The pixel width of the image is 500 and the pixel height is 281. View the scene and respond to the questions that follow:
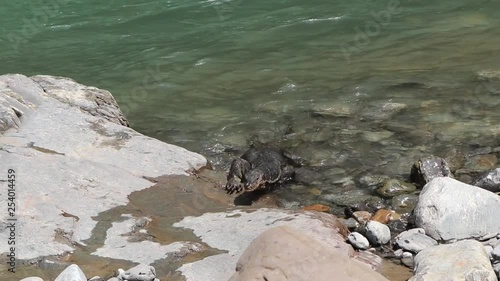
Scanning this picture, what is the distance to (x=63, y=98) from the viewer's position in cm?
1084

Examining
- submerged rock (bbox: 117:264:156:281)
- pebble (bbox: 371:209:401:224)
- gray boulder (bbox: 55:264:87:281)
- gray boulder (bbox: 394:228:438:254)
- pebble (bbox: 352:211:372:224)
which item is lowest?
pebble (bbox: 371:209:401:224)

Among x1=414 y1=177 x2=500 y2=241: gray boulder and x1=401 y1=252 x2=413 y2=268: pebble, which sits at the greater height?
x1=414 y1=177 x2=500 y2=241: gray boulder

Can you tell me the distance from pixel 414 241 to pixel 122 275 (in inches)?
106

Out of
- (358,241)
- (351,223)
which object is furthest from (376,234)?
(351,223)

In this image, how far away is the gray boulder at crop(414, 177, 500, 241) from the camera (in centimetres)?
698

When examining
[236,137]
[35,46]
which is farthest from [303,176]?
[35,46]

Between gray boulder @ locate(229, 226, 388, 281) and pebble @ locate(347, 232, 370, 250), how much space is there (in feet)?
4.11

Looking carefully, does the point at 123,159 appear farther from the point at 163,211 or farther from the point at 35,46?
the point at 35,46

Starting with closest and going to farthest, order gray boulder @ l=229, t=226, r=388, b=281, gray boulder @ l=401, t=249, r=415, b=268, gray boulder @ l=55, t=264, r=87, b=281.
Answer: gray boulder @ l=229, t=226, r=388, b=281 → gray boulder @ l=55, t=264, r=87, b=281 → gray boulder @ l=401, t=249, r=415, b=268

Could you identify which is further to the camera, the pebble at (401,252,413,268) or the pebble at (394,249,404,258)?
the pebble at (394,249,404,258)

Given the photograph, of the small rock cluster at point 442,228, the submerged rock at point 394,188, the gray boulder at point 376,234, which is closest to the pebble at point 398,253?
the small rock cluster at point 442,228

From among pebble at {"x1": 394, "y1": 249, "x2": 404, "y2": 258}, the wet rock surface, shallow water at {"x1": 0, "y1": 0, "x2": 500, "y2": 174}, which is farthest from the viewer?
shallow water at {"x1": 0, "y1": 0, "x2": 500, "y2": 174}

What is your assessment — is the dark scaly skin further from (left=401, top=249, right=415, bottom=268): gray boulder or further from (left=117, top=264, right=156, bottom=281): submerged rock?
(left=117, top=264, right=156, bottom=281): submerged rock
